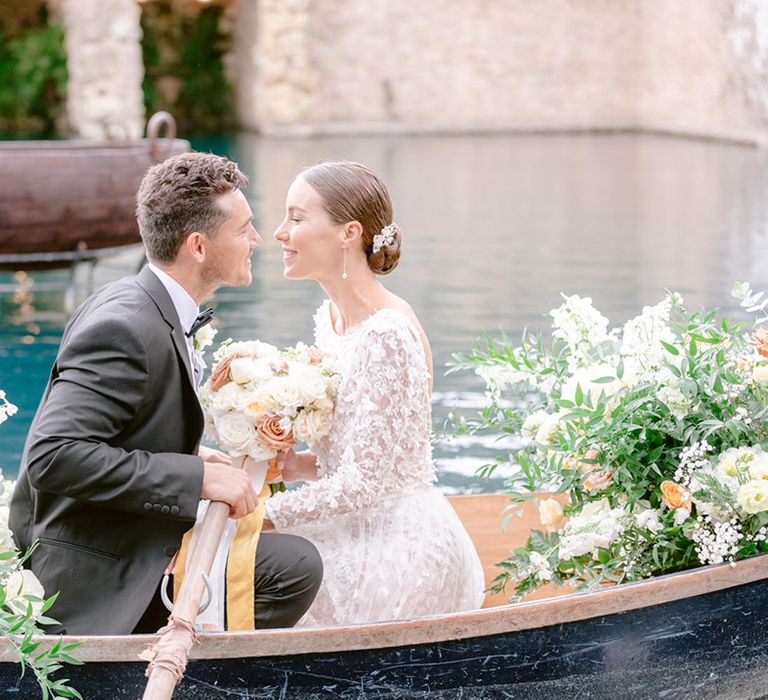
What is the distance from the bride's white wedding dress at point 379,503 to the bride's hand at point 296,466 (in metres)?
0.08

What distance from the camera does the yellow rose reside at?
252 centimetres

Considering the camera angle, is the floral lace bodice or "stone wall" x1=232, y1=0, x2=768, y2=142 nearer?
the floral lace bodice

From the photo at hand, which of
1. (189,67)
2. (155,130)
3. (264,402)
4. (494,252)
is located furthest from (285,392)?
(189,67)

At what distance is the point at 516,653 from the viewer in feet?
8.36

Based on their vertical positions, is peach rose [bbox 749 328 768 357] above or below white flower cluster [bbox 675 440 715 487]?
above

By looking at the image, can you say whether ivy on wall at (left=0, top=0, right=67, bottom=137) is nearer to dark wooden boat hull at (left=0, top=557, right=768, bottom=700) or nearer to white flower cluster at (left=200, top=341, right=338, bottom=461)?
white flower cluster at (left=200, top=341, right=338, bottom=461)

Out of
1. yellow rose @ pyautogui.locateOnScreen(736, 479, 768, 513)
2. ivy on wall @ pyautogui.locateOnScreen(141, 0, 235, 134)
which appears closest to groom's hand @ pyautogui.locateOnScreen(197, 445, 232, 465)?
yellow rose @ pyautogui.locateOnScreen(736, 479, 768, 513)

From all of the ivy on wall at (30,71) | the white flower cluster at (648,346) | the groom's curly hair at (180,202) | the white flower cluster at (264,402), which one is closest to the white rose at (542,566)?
the white flower cluster at (648,346)

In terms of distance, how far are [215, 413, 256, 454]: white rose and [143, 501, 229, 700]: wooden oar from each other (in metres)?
0.26

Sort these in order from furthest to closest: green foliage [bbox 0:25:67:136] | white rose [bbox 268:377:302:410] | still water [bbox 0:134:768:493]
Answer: green foliage [bbox 0:25:67:136], still water [bbox 0:134:768:493], white rose [bbox 268:377:302:410]

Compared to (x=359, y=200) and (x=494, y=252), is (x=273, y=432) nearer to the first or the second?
(x=359, y=200)

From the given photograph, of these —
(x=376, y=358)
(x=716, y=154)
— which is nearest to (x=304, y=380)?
(x=376, y=358)

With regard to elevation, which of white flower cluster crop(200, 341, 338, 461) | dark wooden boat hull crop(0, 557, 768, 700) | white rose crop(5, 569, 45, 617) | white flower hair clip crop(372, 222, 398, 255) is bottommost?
dark wooden boat hull crop(0, 557, 768, 700)

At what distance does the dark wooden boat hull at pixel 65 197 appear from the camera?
7598 mm
